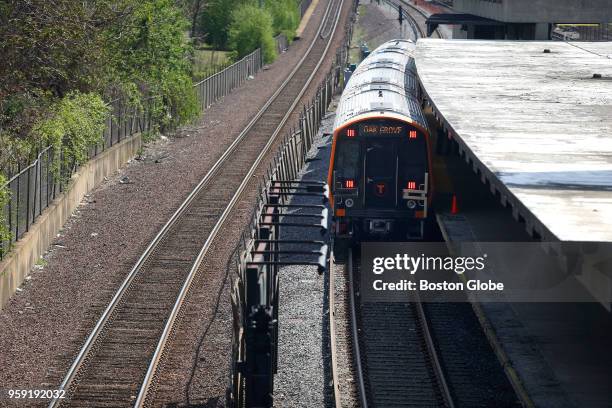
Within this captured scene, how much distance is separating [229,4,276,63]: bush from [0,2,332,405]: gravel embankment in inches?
934

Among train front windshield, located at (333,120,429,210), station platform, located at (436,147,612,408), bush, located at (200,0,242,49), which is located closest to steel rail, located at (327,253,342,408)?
train front windshield, located at (333,120,429,210)

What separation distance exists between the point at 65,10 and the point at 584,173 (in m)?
17.8

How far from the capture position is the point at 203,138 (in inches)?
1394

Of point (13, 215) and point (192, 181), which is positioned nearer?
point (13, 215)

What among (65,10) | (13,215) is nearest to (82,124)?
(65,10)

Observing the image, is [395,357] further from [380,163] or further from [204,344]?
[380,163]

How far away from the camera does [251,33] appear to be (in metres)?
59.9

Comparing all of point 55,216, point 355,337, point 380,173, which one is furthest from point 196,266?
point 355,337

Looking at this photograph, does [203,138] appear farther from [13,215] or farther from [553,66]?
[13,215]

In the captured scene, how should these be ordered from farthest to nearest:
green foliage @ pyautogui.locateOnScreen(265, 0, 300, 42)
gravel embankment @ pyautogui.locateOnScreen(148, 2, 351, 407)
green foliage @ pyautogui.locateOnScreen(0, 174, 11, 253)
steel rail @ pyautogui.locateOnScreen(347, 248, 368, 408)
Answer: green foliage @ pyautogui.locateOnScreen(265, 0, 300, 42), green foliage @ pyautogui.locateOnScreen(0, 174, 11, 253), gravel embankment @ pyautogui.locateOnScreen(148, 2, 351, 407), steel rail @ pyautogui.locateOnScreen(347, 248, 368, 408)

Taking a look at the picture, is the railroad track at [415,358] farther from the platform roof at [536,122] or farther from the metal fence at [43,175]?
the metal fence at [43,175]

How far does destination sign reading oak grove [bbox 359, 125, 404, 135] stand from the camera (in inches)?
790

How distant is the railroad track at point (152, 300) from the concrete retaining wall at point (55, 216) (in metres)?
1.94

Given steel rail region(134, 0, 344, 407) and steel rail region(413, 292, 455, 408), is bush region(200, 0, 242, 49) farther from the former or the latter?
steel rail region(413, 292, 455, 408)
